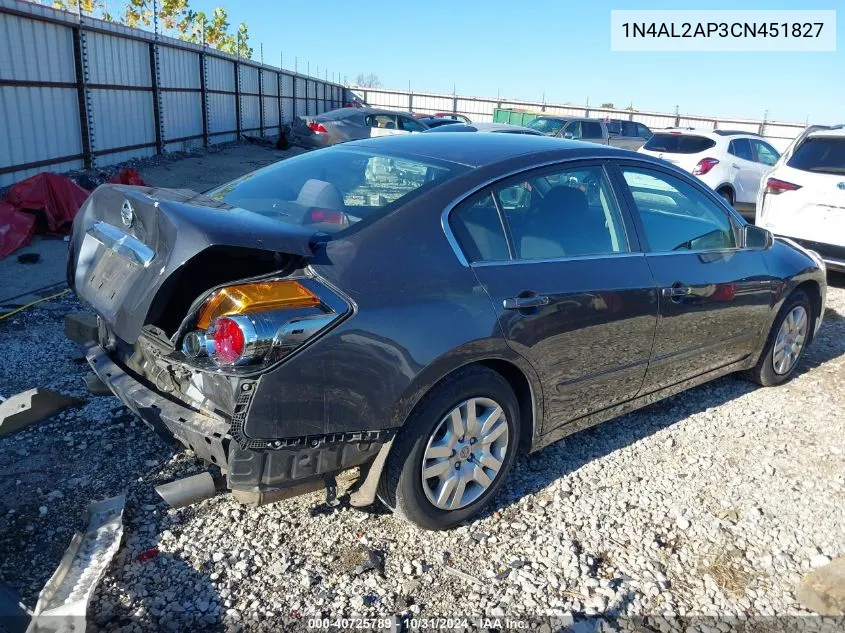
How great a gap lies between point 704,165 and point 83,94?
37.6 ft

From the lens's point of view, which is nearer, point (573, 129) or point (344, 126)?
point (573, 129)

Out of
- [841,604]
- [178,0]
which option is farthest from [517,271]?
[178,0]

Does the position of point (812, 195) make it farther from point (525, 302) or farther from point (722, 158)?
point (525, 302)

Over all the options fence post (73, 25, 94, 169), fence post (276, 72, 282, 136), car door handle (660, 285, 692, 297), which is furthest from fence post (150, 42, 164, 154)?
car door handle (660, 285, 692, 297)

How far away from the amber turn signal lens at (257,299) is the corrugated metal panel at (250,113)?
77.5 ft

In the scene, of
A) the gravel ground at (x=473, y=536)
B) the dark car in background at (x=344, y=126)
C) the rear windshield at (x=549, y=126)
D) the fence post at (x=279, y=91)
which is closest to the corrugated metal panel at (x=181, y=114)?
the dark car in background at (x=344, y=126)

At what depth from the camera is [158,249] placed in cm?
246

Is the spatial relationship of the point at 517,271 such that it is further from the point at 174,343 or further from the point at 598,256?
the point at 174,343

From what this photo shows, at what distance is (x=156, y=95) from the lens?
1650 cm

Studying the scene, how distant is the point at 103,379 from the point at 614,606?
7.74ft

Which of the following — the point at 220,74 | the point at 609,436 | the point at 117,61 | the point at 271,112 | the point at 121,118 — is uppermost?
the point at 117,61

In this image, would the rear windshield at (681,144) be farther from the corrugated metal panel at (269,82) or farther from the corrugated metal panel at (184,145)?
the corrugated metal panel at (269,82)

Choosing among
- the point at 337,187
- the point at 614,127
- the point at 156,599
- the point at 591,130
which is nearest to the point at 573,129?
the point at 591,130

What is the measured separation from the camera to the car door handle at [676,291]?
11.9ft
